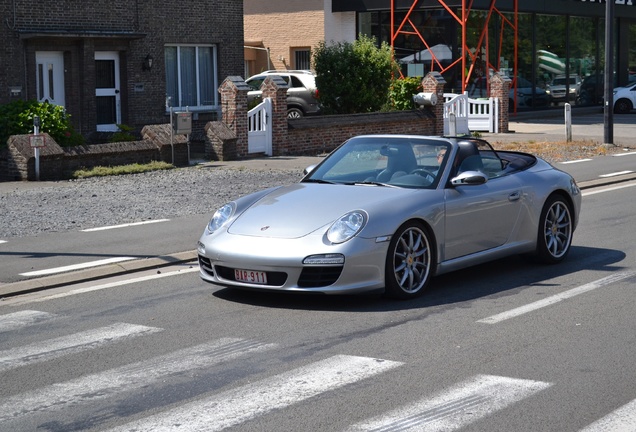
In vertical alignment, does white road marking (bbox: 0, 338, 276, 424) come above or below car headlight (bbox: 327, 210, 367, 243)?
below

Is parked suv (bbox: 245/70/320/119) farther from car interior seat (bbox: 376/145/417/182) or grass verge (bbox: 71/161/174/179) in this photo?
car interior seat (bbox: 376/145/417/182)

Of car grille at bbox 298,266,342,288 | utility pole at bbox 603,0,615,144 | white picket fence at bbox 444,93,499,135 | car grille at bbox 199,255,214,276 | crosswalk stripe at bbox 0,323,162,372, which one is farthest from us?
white picket fence at bbox 444,93,499,135

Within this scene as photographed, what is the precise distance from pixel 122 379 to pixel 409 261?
3.06 m

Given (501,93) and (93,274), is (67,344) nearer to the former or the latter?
(93,274)

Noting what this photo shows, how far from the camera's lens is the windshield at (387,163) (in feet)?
30.9

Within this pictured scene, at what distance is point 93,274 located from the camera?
10.2 m

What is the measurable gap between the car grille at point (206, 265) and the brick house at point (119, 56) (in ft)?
47.9

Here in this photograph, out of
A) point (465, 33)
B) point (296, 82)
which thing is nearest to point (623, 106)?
point (465, 33)

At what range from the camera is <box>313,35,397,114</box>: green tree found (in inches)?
1078

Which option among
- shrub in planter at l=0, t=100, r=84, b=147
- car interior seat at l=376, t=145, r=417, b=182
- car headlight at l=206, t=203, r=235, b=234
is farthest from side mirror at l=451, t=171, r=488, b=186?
shrub in planter at l=0, t=100, r=84, b=147

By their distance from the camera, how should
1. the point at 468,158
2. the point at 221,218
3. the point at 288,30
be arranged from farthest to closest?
the point at 288,30 < the point at 468,158 < the point at 221,218

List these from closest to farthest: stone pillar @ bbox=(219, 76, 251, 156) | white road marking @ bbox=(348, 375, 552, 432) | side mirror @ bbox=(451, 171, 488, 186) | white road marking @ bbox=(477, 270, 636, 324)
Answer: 1. white road marking @ bbox=(348, 375, 552, 432)
2. white road marking @ bbox=(477, 270, 636, 324)
3. side mirror @ bbox=(451, 171, 488, 186)
4. stone pillar @ bbox=(219, 76, 251, 156)

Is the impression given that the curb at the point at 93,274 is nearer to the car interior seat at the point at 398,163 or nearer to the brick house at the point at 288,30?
the car interior seat at the point at 398,163

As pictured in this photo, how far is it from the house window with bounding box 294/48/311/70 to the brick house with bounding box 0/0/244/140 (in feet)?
39.6
